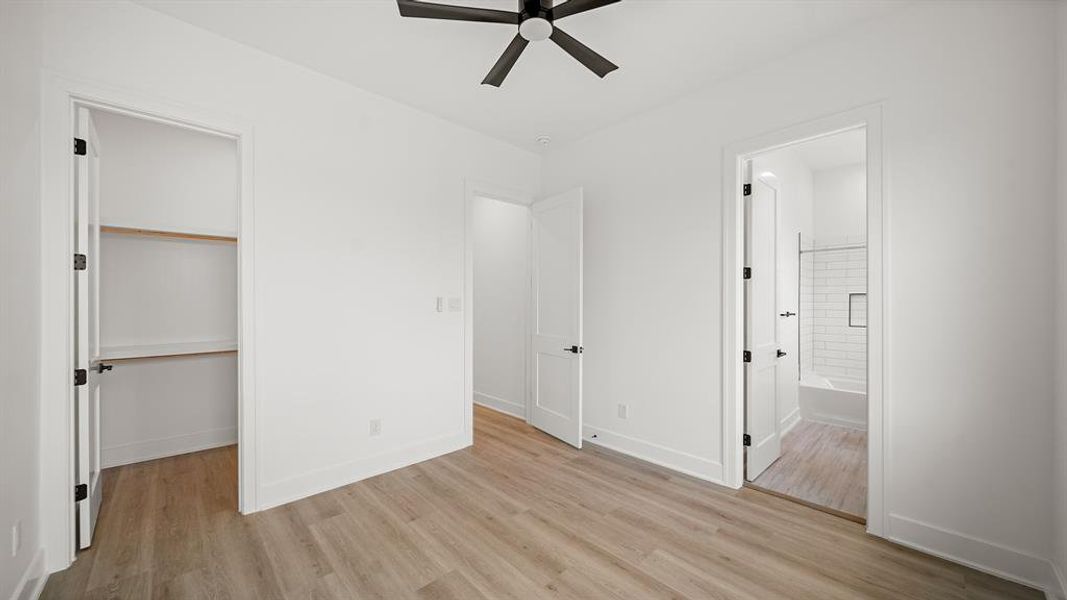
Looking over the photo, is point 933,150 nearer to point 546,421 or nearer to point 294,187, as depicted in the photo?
point 546,421

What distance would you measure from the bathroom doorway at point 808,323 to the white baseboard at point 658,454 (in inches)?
10.4

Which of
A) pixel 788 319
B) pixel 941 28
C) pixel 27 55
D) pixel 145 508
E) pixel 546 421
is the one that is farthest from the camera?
pixel 788 319

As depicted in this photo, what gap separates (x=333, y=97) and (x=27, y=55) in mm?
1444

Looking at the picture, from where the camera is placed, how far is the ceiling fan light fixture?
1896 mm

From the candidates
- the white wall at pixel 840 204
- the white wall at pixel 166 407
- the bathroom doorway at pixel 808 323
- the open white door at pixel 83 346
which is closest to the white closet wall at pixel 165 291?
the white wall at pixel 166 407

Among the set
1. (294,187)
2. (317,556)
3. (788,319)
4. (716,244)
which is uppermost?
(294,187)

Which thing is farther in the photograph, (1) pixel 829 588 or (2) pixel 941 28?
(2) pixel 941 28

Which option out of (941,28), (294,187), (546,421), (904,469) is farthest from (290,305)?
(941,28)

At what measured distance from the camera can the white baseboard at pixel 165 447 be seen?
334 cm

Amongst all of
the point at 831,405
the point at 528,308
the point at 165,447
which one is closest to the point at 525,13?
the point at 528,308

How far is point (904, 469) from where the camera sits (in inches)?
90.0

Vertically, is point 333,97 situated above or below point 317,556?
above

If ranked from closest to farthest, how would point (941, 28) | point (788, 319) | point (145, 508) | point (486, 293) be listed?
point (941, 28), point (145, 508), point (788, 319), point (486, 293)

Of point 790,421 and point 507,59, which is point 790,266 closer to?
point 790,421
